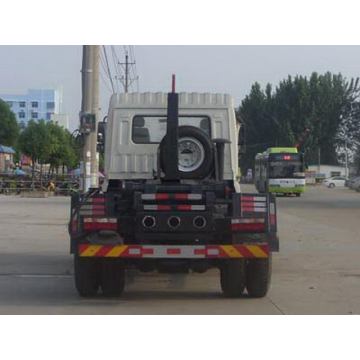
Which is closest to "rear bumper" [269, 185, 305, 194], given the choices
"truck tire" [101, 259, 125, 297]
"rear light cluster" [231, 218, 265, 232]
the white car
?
the white car

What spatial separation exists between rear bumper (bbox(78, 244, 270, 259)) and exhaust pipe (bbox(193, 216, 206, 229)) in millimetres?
250

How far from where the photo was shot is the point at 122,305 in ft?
29.3

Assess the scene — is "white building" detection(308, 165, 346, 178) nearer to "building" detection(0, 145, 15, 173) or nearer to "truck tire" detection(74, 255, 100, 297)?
"building" detection(0, 145, 15, 173)

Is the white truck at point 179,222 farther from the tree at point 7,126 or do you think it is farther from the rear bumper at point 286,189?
the tree at point 7,126

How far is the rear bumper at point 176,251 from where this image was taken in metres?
8.68

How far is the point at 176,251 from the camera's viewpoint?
869 centimetres

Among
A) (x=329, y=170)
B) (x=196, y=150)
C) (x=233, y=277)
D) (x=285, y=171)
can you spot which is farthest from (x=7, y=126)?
(x=233, y=277)

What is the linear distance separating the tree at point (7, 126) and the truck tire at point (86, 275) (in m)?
65.6

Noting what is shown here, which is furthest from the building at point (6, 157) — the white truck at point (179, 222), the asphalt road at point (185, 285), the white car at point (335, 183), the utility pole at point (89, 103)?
the white truck at point (179, 222)

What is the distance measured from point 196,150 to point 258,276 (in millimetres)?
1941

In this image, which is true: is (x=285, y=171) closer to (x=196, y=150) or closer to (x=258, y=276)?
(x=196, y=150)

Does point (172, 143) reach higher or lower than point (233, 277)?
higher

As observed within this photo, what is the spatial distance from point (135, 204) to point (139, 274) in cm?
327

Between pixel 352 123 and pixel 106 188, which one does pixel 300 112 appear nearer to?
pixel 352 123
